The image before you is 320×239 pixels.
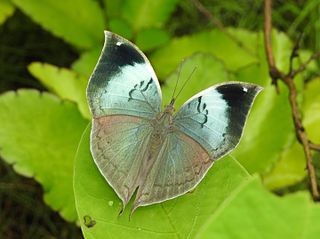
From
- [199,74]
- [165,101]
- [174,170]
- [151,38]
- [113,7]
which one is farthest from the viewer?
[113,7]

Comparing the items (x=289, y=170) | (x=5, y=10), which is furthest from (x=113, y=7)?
(x=289, y=170)

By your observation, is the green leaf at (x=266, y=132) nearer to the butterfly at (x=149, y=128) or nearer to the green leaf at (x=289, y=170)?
the green leaf at (x=289, y=170)

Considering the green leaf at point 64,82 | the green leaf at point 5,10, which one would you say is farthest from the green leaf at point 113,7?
the green leaf at point 64,82

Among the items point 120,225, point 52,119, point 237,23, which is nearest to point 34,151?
point 52,119

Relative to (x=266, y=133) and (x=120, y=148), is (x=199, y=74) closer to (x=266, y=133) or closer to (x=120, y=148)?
(x=266, y=133)

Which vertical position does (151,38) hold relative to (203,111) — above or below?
below

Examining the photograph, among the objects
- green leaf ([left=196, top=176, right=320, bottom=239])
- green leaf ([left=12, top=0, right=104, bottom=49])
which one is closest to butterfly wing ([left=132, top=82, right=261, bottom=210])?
green leaf ([left=196, top=176, right=320, bottom=239])

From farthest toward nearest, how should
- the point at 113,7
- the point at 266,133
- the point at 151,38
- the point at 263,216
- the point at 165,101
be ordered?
1. the point at 113,7
2. the point at 151,38
3. the point at 266,133
4. the point at 165,101
5. the point at 263,216
